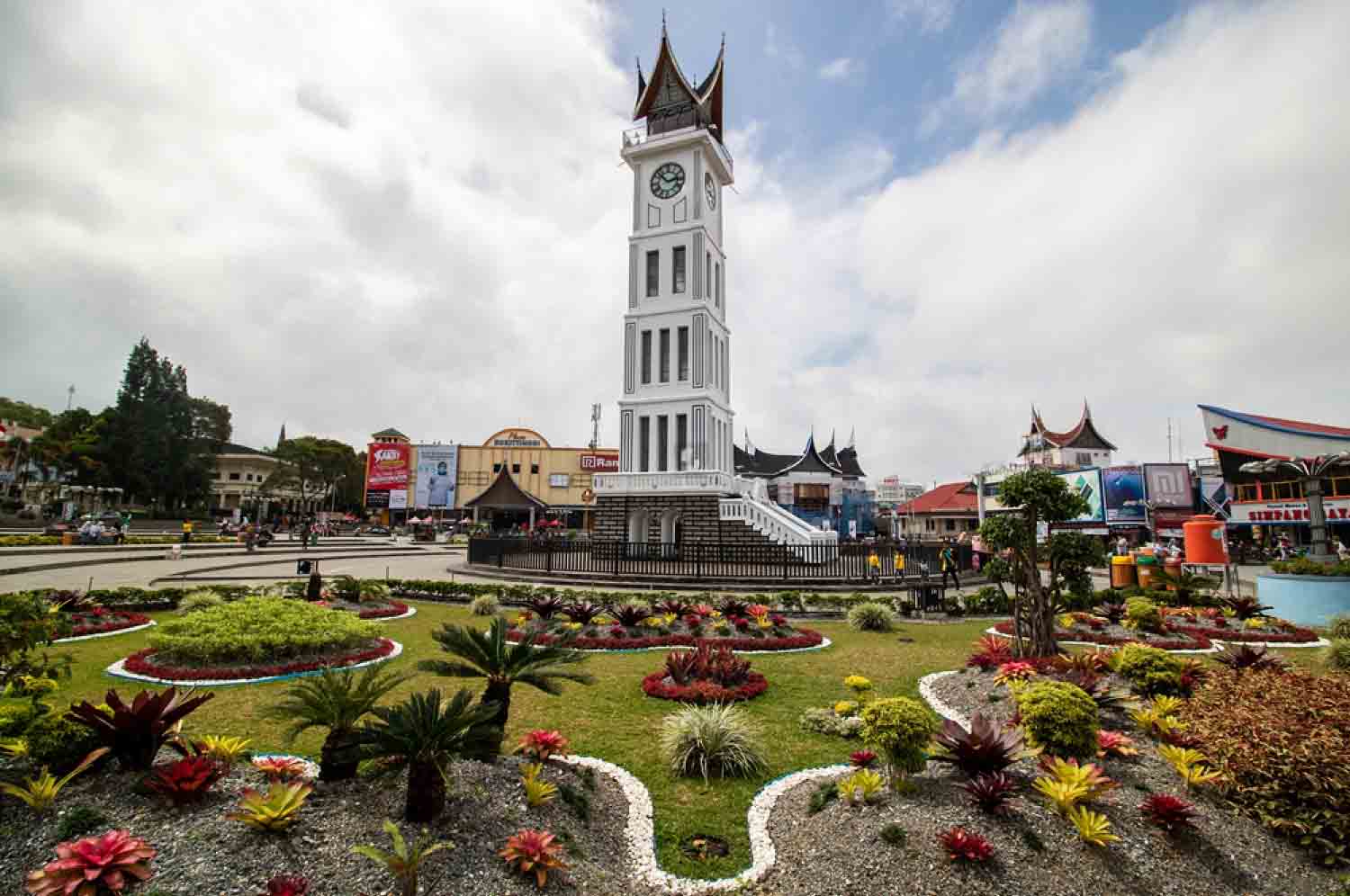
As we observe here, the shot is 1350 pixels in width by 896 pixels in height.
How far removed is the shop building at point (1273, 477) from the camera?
32969 millimetres

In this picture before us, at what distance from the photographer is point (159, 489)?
54.8 meters

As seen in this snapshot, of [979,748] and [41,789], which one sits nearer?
[41,789]

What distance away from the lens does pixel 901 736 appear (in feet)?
16.9

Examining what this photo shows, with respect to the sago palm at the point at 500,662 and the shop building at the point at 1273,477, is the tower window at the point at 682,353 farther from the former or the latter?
the shop building at the point at 1273,477

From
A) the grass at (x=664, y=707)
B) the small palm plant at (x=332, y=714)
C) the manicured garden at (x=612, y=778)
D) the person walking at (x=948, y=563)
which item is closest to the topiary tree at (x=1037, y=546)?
the manicured garden at (x=612, y=778)

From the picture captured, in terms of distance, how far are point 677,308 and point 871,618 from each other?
2029 cm

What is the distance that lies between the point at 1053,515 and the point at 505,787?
310 inches

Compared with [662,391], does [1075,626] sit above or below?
below

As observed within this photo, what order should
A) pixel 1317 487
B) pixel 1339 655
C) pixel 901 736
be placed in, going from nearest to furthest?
pixel 901 736, pixel 1339 655, pixel 1317 487

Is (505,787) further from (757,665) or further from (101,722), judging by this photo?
(757,665)

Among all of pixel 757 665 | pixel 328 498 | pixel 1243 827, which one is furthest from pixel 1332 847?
pixel 328 498

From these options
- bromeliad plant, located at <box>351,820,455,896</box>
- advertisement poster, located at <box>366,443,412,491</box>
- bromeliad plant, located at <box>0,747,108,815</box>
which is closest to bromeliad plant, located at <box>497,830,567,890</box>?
bromeliad plant, located at <box>351,820,455,896</box>

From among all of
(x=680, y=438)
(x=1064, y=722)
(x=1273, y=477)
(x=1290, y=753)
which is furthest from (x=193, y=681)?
(x=1273, y=477)

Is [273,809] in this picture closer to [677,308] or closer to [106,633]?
[106,633]
